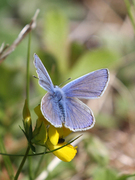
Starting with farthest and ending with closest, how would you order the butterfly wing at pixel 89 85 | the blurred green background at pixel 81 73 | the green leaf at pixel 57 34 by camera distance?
the green leaf at pixel 57 34
the blurred green background at pixel 81 73
the butterfly wing at pixel 89 85

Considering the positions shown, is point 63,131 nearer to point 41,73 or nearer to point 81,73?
point 41,73

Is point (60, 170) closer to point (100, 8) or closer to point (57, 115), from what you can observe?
point (57, 115)

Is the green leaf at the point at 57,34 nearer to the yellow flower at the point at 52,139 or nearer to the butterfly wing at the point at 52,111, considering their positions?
the butterfly wing at the point at 52,111

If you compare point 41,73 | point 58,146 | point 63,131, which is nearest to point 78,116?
point 63,131

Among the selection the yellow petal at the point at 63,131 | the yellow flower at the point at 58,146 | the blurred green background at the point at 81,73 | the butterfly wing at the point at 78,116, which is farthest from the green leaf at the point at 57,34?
the yellow flower at the point at 58,146

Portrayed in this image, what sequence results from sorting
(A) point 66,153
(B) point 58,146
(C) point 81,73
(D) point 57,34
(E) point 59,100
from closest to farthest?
(A) point 66,153 < (B) point 58,146 < (E) point 59,100 < (C) point 81,73 < (D) point 57,34
